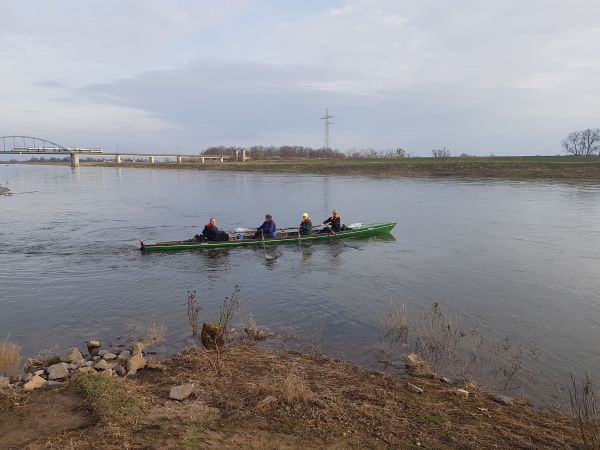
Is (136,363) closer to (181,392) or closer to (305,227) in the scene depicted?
(181,392)

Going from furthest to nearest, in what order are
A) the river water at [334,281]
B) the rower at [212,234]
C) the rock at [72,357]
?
the rower at [212,234] → the river water at [334,281] → the rock at [72,357]

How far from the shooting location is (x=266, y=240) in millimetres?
22234

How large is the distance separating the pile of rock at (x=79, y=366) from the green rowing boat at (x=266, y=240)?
11.0 metres

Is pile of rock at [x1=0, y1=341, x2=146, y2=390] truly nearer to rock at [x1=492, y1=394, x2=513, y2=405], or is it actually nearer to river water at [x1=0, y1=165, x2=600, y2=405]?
river water at [x1=0, y1=165, x2=600, y2=405]

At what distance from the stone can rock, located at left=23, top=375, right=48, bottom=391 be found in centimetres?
144

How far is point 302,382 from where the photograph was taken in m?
7.86

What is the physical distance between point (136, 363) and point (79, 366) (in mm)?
1147

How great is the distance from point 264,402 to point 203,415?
93 centimetres

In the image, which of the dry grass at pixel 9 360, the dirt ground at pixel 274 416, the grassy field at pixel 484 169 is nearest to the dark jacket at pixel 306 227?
the dirt ground at pixel 274 416

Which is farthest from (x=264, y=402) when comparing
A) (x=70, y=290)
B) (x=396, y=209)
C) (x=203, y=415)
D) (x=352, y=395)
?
(x=396, y=209)

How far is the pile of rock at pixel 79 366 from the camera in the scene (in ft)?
26.9

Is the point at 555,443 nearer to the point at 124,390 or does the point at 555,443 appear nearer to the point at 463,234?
the point at 124,390

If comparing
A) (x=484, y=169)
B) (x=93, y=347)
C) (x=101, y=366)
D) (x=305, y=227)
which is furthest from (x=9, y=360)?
(x=484, y=169)

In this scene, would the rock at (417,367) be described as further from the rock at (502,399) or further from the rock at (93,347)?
the rock at (93,347)
